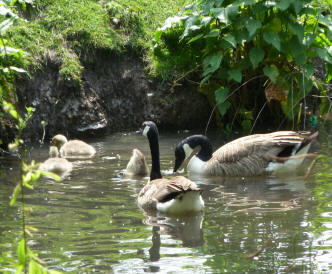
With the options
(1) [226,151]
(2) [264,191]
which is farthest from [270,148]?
(2) [264,191]

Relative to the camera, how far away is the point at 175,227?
5836mm

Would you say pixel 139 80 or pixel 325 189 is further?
pixel 139 80

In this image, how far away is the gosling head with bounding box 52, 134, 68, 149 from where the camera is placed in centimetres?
998

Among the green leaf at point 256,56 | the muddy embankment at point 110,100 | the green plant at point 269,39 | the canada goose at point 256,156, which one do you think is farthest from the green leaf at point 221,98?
the muddy embankment at point 110,100

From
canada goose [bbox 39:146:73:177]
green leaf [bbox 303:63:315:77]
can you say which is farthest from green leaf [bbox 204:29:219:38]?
canada goose [bbox 39:146:73:177]

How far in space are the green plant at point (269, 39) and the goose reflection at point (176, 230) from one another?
10.6ft

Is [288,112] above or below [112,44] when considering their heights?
below

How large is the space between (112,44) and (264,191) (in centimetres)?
537

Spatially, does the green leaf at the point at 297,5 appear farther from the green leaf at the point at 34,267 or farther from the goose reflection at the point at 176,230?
the green leaf at the point at 34,267

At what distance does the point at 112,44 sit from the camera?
37.7ft

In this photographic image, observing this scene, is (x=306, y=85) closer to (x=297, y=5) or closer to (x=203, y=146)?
(x=297, y=5)

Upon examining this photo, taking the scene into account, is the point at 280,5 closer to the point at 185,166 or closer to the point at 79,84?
the point at 185,166

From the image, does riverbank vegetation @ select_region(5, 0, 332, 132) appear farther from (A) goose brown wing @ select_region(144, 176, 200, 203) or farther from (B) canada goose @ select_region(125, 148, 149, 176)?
(A) goose brown wing @ select_region(144, 176, 200, 203)

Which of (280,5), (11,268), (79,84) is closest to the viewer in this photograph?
(11,268)
